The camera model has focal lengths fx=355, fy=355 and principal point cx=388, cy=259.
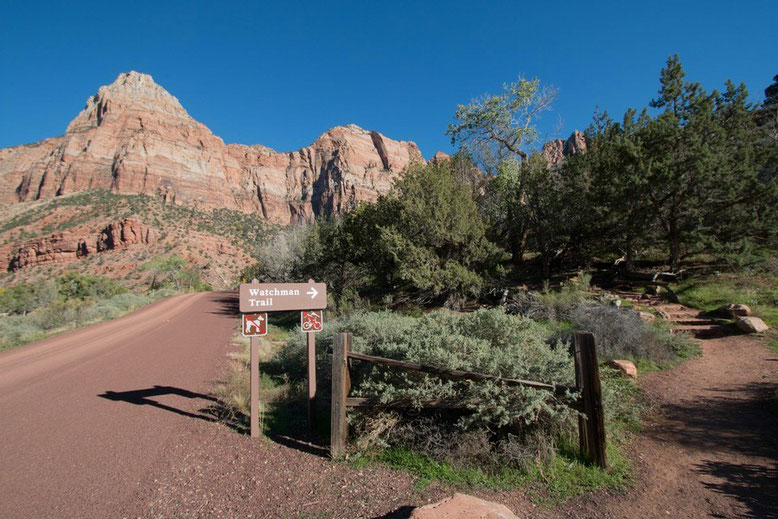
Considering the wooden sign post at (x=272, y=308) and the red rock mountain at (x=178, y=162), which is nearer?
the wooden sign post at (x=272, y=308)

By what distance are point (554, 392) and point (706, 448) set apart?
2.07 metres

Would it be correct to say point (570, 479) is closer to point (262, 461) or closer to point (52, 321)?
point (262, 461)

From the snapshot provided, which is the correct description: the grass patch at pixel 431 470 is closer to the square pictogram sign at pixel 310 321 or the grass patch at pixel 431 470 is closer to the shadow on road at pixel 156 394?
the square pictogram sign at pixel 310 321

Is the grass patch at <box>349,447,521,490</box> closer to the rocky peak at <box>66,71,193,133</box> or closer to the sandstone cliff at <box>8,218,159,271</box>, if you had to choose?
the sandstone cliff at <box>8,218,159,271</box>

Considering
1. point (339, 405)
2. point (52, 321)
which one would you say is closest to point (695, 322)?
point (339, 405)

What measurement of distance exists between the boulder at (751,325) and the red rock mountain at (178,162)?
55.4 metres

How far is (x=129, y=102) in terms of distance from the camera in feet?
325

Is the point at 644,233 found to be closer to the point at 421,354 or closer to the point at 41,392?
the point at 421,354

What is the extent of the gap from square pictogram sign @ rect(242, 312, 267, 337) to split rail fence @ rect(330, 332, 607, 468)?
1382 mm

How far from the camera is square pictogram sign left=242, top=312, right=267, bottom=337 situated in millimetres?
5168

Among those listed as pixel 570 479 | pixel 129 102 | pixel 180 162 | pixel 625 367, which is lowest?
pixel 570 479

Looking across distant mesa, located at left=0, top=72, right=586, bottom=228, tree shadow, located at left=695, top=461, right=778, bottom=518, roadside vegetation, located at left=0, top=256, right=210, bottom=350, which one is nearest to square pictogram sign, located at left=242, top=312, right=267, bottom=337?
tree shadow, located at left=695, top=461, right=778, bottom=518

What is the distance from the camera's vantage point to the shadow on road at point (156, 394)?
6.09 metres

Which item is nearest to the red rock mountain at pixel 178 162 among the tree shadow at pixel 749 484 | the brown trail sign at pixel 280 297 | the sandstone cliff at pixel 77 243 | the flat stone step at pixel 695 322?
the sandstone cliff at pixel 77 243
